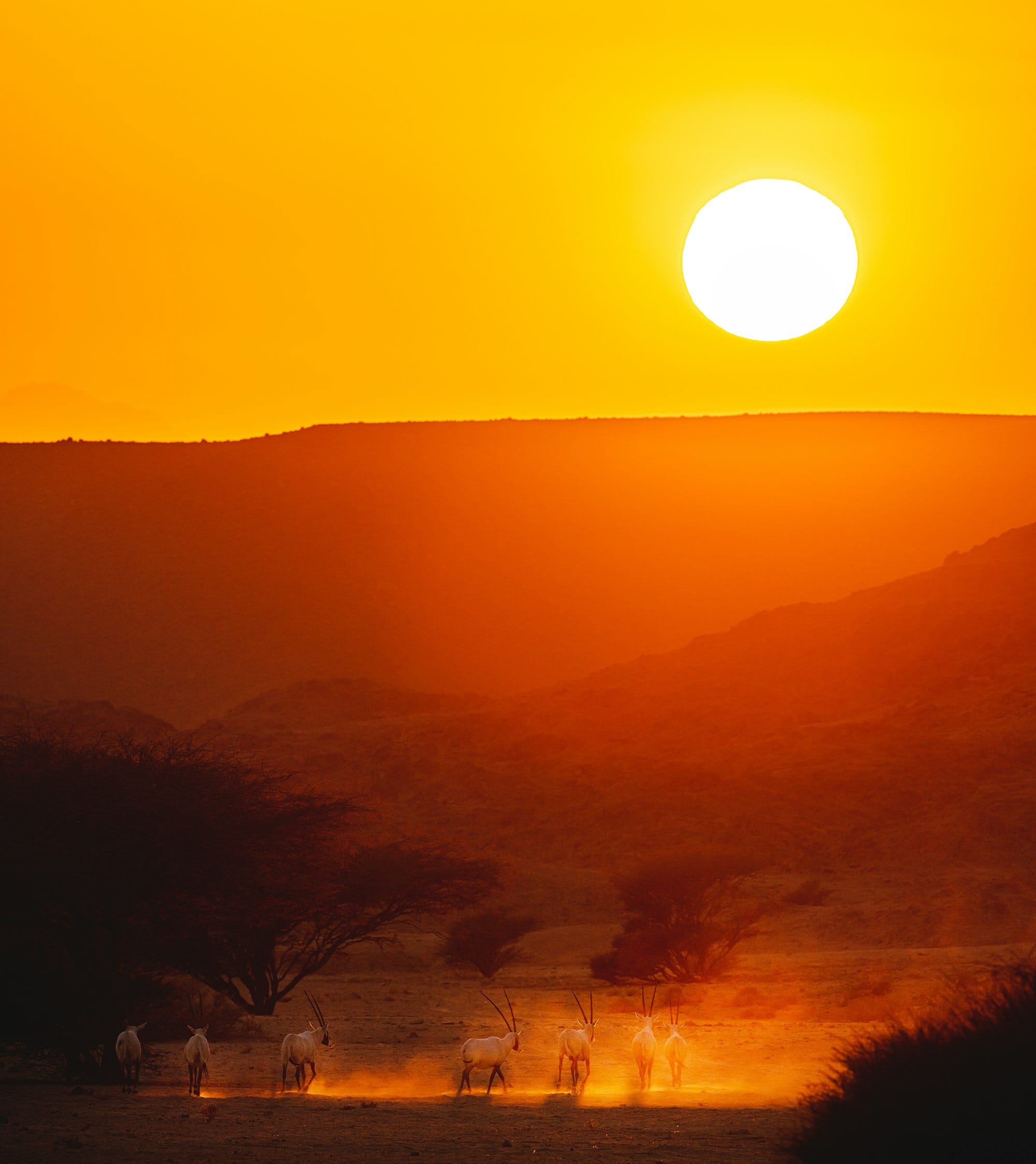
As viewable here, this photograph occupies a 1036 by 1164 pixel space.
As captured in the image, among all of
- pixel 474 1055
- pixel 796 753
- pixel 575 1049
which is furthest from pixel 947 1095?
pixel 796 753

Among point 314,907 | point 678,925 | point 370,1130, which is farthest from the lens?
point 678,925

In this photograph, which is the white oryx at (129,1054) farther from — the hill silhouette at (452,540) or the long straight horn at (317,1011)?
the hill silhouette at (452,540)

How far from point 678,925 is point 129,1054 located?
62.3 feet

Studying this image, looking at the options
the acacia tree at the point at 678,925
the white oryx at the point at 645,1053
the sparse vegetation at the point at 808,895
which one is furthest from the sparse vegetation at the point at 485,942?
the white oryx at the point at 645,1053

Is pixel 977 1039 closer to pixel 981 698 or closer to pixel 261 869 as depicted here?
pixel 261 869

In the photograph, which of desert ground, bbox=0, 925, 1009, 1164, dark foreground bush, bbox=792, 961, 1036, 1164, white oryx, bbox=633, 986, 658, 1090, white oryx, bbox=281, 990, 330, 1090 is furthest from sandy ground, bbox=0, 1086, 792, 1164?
dark foreground bush, bbox=792, 961, 1036, 1164

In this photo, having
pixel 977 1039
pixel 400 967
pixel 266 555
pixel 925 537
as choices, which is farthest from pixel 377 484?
pixel 977 1039

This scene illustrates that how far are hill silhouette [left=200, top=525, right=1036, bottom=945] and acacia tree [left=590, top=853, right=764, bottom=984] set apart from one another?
2.80m

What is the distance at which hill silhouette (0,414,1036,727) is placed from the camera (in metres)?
93.5

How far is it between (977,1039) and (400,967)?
2935 cm

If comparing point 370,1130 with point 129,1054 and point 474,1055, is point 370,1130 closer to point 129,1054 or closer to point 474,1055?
point 474,1055

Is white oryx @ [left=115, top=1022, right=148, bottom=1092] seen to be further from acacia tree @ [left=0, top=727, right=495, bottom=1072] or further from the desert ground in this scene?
acacia tree @ [left=0, top=727, right=495, bottom=1072]

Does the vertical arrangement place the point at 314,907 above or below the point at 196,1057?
above

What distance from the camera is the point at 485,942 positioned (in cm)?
3409
